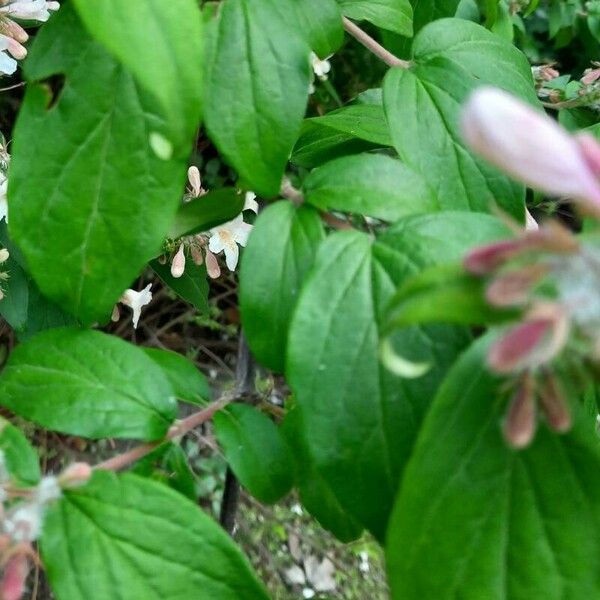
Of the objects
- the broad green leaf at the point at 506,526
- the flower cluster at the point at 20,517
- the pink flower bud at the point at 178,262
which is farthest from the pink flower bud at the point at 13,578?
the pink flower bud at the point at 178,262

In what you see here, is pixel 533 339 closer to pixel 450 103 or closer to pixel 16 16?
pixel 450 103

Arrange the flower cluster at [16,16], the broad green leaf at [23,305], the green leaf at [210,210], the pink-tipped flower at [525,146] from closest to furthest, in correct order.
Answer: the pink-tipped flower at [525,146] < the green leaf at [210,210] < the flower cluster at [16,16] < the broad green leaf at [23,305]

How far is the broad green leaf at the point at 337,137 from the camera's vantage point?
27.7 inches

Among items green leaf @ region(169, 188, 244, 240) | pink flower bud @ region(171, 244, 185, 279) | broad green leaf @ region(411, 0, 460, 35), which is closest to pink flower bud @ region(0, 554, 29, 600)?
green leaf @ region(169, 188, 244, 240)

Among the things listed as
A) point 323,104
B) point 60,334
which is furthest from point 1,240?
point 323,104

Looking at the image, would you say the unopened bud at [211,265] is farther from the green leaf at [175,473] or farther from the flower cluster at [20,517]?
the flower cluster at [20,517]

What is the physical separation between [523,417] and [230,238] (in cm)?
57

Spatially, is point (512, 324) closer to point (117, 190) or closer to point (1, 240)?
point (117, 190)

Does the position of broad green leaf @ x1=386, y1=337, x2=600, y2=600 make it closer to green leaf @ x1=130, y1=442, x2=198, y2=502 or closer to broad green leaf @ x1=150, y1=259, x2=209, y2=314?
green leaf @ x1=130, y1=442, x2=198, y2=502

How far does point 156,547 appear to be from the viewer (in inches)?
18.5

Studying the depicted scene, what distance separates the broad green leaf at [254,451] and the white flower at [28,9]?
49cm

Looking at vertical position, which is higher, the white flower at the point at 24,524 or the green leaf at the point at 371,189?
the green leaf at the point at 371,189

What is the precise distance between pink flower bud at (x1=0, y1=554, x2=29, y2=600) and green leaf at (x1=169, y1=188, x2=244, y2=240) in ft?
1.06

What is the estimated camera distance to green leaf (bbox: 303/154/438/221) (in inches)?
20.0
